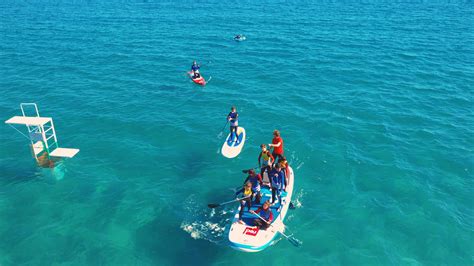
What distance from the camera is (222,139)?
32375mm

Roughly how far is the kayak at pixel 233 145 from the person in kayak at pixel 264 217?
879cm

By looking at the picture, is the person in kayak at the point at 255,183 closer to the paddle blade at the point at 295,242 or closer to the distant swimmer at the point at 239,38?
the paddle blade at the point at 295,242

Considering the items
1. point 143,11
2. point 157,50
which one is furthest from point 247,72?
point 143,11

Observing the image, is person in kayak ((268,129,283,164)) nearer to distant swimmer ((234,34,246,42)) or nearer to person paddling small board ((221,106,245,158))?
person paddling small board ((221,106,245,158))

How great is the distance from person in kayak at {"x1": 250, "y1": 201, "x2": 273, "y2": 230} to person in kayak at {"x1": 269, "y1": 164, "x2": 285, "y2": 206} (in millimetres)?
1559

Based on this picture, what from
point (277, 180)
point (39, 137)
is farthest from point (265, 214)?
point (39, 137)

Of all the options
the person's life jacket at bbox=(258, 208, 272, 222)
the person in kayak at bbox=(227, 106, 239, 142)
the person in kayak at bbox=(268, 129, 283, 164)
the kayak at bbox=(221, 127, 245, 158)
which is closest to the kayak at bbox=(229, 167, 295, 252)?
the person's life jacket at bbox=(258, 208, 272, 222)

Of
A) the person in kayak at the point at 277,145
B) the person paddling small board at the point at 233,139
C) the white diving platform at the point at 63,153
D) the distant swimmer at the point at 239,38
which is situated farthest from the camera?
the distant swimmer at the point at 239,38

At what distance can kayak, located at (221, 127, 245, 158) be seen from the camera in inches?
1155

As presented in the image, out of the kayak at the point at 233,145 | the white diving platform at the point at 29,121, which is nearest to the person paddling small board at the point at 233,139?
the kayak at the point at 233,145

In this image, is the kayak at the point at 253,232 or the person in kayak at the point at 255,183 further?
the person in kayak at the point at 255,183

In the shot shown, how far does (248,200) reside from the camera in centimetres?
2095

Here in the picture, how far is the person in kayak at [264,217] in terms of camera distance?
800 inches

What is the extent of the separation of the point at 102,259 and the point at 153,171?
8854 millimetres
